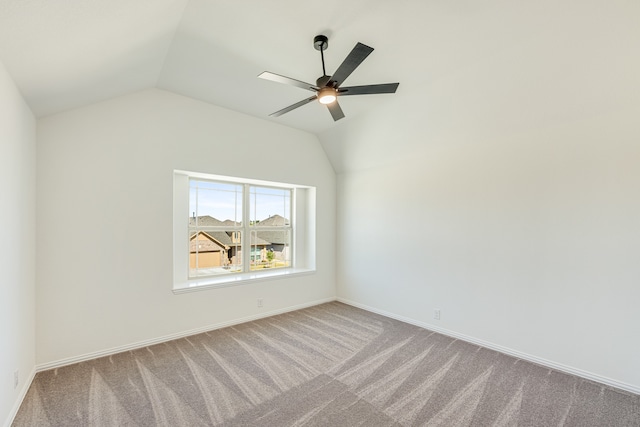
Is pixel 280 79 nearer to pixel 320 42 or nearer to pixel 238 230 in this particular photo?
pixel 320 42

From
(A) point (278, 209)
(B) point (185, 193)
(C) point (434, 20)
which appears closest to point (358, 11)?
(C) point (434, 20)

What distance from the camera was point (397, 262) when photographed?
4.37m

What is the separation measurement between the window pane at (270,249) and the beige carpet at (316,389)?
161cm

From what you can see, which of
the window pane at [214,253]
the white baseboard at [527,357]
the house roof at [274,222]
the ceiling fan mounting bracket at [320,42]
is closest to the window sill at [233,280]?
the window pane at [214,253]

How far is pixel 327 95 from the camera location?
2439mm

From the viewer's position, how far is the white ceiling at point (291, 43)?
179 cm

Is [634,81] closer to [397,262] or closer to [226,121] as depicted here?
[397,262]

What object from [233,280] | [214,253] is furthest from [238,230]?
[233,280]

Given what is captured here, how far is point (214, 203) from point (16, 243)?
2.32 meters

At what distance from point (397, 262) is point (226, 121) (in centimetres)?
319

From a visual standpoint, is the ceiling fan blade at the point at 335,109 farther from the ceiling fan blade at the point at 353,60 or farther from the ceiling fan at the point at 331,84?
the ceiling fan blade at the point at 353,60

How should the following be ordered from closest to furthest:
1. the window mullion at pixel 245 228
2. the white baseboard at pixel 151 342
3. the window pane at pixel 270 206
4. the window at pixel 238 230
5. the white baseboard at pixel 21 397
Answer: the white baseboard at pixel 21 397
the white baseboard at pixel 151 342
the window at pixel 238 230
the window mullion at pixel 245 228
the window pane at pixel 270 206

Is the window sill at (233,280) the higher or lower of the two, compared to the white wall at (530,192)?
lower

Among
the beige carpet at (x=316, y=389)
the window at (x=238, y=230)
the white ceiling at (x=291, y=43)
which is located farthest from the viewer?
the window at (x=238, y=230)
